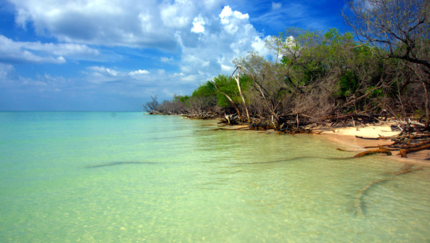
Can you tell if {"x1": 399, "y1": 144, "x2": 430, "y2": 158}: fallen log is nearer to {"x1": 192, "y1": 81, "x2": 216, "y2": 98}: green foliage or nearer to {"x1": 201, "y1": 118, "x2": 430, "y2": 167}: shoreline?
{"x1": 201, "y1": 118, "x2": 430, "y2": 167}: shoreline

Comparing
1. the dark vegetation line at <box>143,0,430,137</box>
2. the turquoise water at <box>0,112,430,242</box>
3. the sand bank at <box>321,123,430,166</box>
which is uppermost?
the dark vegetation line at <box>143,0,430,137</box>

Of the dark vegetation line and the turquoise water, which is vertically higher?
the dark vegetation line

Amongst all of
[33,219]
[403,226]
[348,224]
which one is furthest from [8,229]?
[403,226]

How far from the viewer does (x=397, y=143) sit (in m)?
9.81

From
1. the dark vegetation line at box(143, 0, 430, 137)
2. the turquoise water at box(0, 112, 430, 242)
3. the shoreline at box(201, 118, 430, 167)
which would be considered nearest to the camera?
the turquoise water at box(0, 112, 430, 242)

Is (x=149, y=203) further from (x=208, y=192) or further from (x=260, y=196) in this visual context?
(x=260, y=196)

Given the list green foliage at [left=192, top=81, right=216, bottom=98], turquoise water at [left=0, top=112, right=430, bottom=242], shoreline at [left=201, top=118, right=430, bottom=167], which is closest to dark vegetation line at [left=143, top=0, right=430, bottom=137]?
shoreline at [left=201, top=118, right=430, bottom=167]

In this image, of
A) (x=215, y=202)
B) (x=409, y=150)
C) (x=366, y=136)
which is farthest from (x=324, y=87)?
(x=215, y=202)

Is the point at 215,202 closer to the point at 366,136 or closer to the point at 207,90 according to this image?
the point at 366,136

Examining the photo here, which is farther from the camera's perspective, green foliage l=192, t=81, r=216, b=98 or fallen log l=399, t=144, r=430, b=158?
green foliage l=192, t=81, r=216, b=98

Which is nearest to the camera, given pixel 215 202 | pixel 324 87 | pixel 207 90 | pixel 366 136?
pixel 215 202

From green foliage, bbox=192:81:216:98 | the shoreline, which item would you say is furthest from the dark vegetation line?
green foliage, bbox=192:81:216:98

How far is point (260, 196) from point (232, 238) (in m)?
1.82

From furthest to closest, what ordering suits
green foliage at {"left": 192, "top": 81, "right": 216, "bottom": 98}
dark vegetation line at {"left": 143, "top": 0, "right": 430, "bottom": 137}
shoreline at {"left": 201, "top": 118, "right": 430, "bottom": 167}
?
green foliage at {"left": 192, "top": 81, "right": 216, "bottom": 98} → dark vegetation line at {"left": 143, "top": 0, "right": 430, "bottom": 137} → shoreline at {"left": 201, "top": 118, "right": 430, "bottom": 167}
